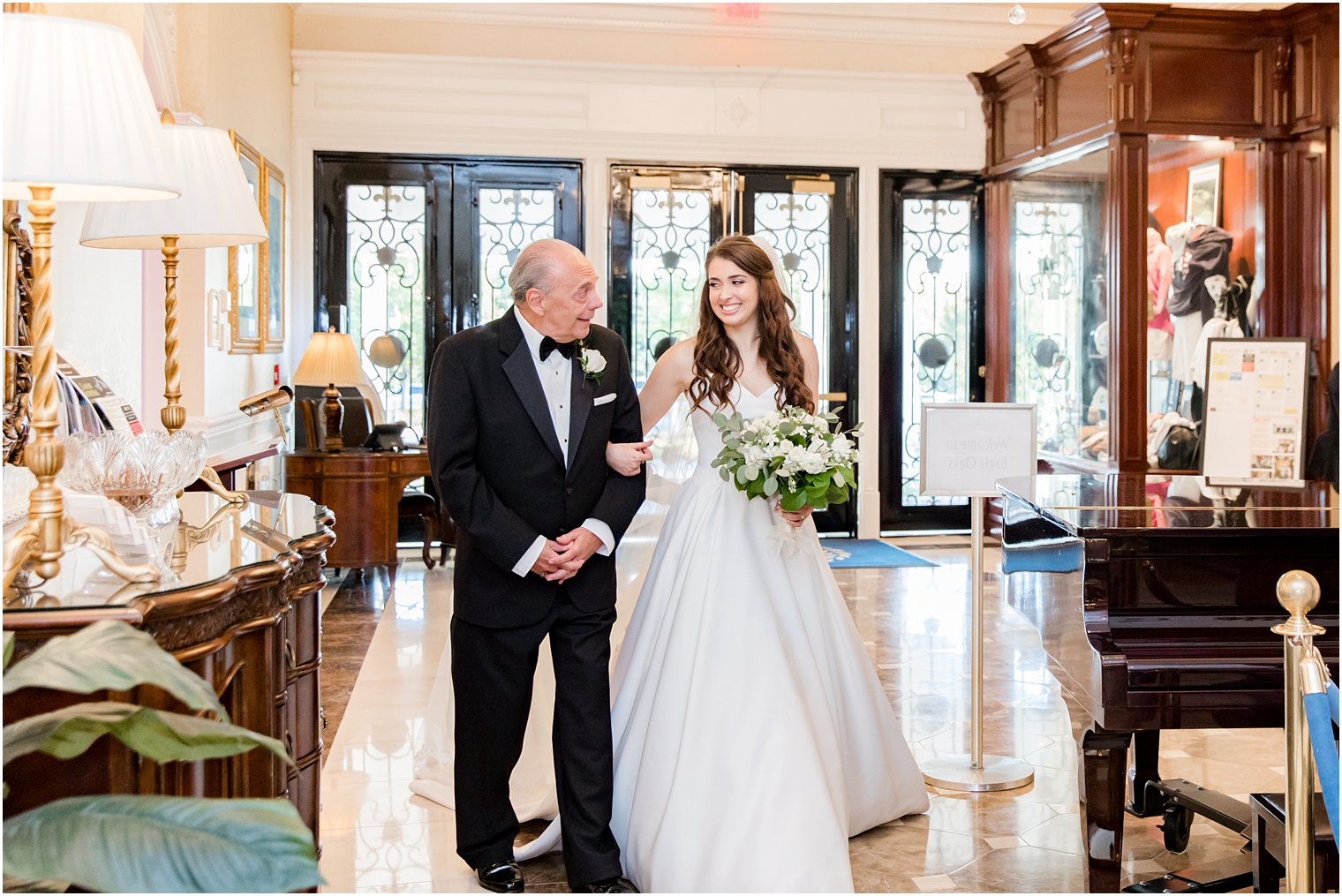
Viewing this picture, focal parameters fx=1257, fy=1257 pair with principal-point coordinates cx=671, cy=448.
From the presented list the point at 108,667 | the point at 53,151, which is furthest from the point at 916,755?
the point at 108,667

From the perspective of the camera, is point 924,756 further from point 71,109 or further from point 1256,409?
→ point 71,109

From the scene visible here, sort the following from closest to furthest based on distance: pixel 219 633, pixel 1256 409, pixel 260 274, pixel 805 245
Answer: pixel 219 633, pixel 1256 409, pixel 260 274, pixel 805 245

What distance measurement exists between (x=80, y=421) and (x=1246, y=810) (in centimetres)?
312

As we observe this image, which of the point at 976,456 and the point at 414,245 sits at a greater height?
the point at 414,245

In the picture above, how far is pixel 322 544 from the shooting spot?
2.74m

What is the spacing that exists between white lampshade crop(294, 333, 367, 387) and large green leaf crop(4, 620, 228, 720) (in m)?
6.39

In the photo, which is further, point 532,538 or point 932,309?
point 932,309

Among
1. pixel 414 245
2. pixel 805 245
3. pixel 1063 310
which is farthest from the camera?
pixel 805 245

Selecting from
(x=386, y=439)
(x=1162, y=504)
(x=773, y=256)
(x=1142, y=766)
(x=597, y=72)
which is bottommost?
(x=1142, y=766)

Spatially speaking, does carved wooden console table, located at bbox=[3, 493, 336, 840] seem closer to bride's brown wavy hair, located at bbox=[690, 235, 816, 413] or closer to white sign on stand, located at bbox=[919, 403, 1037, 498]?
bride's brown wavy hair, located at bbox=[690, 235, 816, 413]

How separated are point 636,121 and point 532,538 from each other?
661 centimetres

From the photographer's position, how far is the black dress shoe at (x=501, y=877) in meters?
3.16

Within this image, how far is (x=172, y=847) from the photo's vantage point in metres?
1.24

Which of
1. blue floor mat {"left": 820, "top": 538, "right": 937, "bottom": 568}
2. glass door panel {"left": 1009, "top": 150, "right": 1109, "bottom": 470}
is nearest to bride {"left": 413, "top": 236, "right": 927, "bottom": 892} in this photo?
blue floor mat {"left": 820, "top": 538, "right": 937, "bottom": 568}
